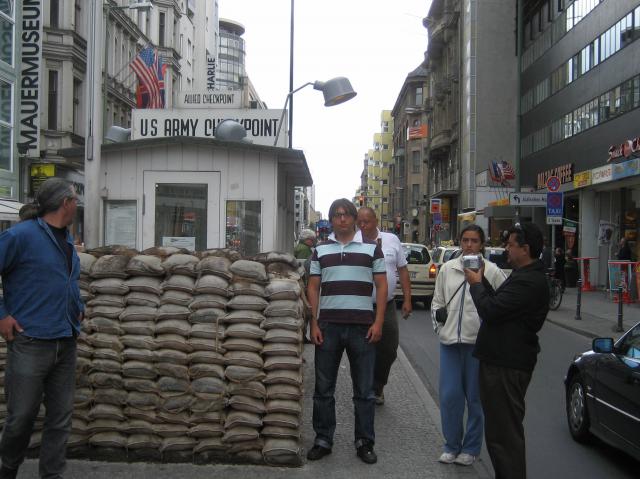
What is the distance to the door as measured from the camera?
9375 mm

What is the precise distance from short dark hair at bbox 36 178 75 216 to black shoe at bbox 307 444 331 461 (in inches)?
101

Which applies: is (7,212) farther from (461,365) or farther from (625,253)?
(625,253)

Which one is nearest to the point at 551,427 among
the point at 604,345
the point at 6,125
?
the point at 604,345

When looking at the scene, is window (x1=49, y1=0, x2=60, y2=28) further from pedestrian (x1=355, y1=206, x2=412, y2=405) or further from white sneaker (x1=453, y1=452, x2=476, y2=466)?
white sneaker (x1=453, y1=452, x2=476, y2=466)

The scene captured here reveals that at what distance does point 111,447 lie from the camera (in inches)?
201

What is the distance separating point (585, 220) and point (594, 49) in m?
7.07

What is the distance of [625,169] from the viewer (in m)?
23.2

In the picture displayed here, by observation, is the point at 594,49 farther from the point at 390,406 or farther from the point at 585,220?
the point at 390,406

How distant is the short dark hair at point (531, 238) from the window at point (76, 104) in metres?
29.7

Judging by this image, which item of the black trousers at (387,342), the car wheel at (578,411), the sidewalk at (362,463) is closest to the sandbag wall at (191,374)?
the sidewalk at (362,463)

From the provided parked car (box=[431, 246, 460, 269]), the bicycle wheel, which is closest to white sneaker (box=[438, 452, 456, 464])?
the bicycle wheel

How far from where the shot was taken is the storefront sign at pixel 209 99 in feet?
40.2

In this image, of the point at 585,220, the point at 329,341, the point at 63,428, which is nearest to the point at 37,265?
the point at 63,428

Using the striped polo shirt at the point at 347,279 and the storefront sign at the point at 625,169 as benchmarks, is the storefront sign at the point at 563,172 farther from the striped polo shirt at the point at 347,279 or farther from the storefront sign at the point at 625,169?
the striped polo shirt at the point at 347,279
